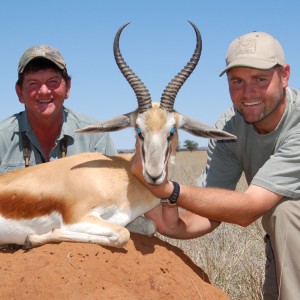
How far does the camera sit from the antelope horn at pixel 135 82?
4.99 metres

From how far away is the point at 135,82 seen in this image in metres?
5.06

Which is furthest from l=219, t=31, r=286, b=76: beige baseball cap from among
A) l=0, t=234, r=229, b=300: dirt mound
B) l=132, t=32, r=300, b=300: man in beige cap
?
Result: l=0, t=234, r=229, b=300: dirt mound

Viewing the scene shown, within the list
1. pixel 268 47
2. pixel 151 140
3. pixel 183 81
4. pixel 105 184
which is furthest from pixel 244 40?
pixel 105 184

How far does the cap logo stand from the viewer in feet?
17.9

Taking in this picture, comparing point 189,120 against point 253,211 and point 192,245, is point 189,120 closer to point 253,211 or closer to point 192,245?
point 253,211

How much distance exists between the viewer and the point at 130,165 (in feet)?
17.0

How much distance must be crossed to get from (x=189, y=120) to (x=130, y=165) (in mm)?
737

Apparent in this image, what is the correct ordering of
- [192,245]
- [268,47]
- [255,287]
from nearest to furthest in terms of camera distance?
1. [268,47]
2. [255,287]
3. [192,245]

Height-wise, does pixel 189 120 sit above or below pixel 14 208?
above

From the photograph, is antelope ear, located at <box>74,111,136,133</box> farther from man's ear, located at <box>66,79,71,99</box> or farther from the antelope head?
man's ear, located at <box>66,79,71,99</box>

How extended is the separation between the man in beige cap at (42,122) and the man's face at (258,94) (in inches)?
83.9

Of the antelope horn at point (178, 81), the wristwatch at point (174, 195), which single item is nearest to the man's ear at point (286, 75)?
the antelope horn at point (178, 81)

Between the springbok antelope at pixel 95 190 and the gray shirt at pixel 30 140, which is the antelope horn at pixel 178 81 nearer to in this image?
the springbok antelope at pixel 95 190

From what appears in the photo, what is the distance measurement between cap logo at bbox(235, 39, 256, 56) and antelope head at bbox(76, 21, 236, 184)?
1.82ft
